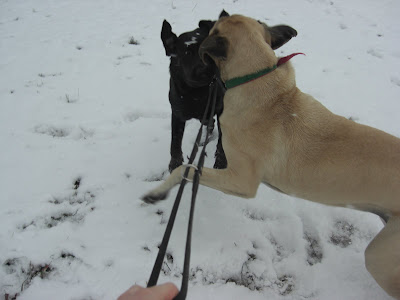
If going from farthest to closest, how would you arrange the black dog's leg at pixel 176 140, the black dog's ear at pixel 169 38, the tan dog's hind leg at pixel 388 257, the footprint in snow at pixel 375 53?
the footprint in snow at pixel 375 53 → the black dog's leg at pixel 176 140 → the black dog's ear at pixel 169 38 → the tan dog's hind leg at pixel 388 257

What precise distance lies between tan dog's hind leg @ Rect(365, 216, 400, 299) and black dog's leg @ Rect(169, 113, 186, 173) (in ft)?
6.62

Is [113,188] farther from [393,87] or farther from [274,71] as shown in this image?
[393,87]

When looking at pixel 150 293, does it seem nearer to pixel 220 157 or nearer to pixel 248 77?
pixel 248 77

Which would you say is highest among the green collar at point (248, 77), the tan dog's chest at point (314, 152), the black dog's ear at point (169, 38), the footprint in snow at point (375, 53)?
the black dog's ear at point (169, 38)

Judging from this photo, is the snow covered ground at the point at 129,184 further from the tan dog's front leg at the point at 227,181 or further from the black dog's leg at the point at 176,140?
the tan dog's front leg at the point at 227,181

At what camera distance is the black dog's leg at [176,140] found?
118 inches

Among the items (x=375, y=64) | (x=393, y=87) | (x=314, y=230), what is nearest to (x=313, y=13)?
(x=375, y=64)

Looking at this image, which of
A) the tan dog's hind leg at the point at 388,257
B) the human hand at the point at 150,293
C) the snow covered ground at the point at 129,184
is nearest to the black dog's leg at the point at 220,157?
the snow covered ground at the point at 129,184

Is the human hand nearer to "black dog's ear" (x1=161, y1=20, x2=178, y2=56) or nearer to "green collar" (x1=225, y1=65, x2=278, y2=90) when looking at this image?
"green collar" (x1=225, y1=65, x2=278, y2=90)

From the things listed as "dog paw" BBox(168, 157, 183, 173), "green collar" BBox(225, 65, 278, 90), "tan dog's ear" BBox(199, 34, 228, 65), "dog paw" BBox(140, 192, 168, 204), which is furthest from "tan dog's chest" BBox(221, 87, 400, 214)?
"dog paw" BBox(168, 157, 183, 173)

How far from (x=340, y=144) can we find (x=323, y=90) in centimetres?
284

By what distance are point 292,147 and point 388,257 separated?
3.24ft

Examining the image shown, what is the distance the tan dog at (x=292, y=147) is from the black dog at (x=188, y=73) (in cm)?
23

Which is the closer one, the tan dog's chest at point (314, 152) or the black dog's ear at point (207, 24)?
the tan dog's chest at point (314, 152)
